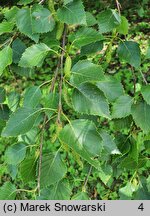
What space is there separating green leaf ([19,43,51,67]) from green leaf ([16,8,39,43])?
37mm

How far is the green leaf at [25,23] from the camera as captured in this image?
1044 millimetres

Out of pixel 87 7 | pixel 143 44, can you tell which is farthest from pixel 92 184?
pixel 87 7

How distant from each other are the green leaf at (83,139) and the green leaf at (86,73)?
109mm

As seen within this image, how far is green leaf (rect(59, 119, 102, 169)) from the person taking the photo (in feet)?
2.70

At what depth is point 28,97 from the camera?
1058 mm

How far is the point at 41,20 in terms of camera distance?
104 centimetres

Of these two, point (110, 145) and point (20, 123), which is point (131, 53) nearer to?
point (110, 145)

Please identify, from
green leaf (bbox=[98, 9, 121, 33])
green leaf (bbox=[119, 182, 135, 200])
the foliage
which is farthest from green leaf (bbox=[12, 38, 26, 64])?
green leaf (bbox=[119, 182, 135, 200])

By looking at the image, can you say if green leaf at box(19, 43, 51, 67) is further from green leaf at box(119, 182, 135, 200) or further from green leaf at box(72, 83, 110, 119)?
green leaf at box(119, 182, 135, 200)

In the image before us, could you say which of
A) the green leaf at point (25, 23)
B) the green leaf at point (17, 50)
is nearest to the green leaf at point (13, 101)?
the green leaf at point (17, 50)

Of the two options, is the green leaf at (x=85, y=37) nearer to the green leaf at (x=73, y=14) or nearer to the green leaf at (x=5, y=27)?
the green leaf at (x=73, y=14)

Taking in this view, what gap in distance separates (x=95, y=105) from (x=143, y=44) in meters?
3.27

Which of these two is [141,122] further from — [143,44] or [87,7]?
[87,7]

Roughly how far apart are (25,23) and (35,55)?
11 cm
